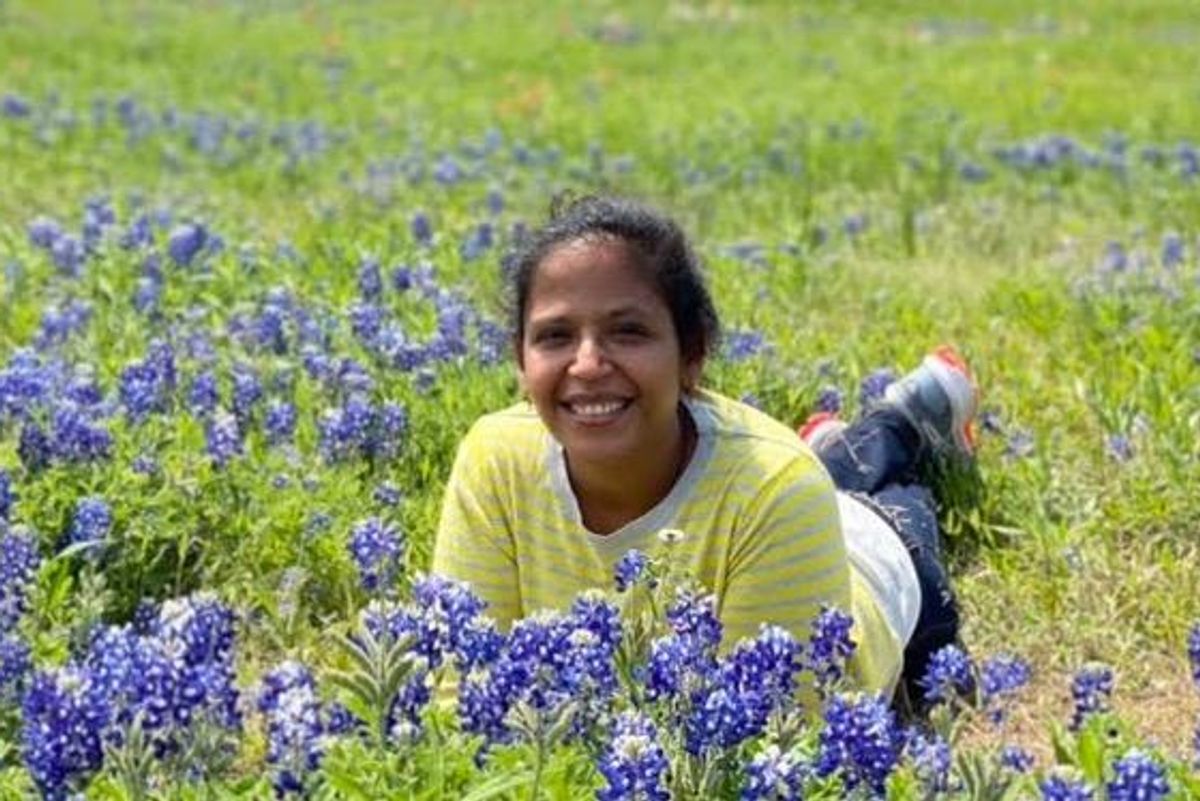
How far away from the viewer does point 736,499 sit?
3.88m

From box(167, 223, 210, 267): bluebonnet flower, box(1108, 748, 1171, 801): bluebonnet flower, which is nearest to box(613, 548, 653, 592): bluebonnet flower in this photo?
box(1108, 748, 1171, 801): bluebonnet flower

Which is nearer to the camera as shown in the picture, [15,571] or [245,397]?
Answer: [15,571]

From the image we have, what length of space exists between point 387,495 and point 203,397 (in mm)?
719

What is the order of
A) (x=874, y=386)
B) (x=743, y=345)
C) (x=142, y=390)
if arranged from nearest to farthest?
(x=142, y=390) → (x=874, y=386) → (x=743, y=345)

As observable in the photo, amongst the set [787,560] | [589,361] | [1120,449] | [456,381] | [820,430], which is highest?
[589,361]

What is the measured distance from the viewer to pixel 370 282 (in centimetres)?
654

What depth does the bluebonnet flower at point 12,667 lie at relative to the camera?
136 inches

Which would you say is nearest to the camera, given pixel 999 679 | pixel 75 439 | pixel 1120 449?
pixel 999 679

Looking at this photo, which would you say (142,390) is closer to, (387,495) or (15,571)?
(387,495)

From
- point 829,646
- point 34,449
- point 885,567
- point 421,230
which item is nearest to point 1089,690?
point 829,646

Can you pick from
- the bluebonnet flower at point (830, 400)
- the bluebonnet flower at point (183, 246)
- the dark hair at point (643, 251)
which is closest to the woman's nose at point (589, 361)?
the dark hair at point (643, 251)

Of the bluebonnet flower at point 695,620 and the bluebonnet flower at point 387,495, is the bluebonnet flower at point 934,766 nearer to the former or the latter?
the bluebonnet flower at point 695,620

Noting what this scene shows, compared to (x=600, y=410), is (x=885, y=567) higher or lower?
lower

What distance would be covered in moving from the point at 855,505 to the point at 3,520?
185cm
